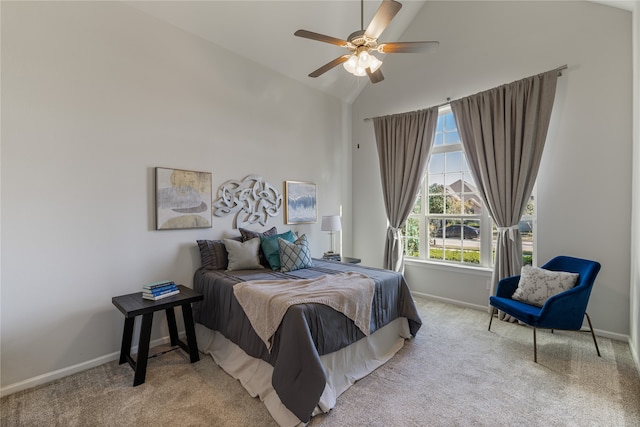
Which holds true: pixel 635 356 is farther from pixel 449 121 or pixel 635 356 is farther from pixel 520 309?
pixel 449 121

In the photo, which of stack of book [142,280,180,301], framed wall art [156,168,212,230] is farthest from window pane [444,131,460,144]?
stack of book [142,280,180,301]

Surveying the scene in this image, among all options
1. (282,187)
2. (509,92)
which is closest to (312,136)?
(282,187)

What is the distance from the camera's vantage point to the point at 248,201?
3.62 metres

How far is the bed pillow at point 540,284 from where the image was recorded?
273 cm

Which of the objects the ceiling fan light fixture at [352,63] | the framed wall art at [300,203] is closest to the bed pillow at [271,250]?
the framed wall art at [300,203]

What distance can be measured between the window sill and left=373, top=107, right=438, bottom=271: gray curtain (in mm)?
208

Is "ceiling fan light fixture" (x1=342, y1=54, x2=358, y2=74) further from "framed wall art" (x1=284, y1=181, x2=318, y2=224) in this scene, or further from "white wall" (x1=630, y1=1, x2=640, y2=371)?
"white wall" (x1=630, y1=1, x2=640, y2=371)

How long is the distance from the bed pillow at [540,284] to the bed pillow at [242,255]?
2.72 m

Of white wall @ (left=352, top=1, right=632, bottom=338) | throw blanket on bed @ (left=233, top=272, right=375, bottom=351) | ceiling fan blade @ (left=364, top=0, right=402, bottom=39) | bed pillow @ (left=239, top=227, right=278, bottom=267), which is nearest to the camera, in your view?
ceiling fan blade @ (left=364, top=0, right=402, bottom=39)

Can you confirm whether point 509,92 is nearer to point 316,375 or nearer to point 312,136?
point 312,136

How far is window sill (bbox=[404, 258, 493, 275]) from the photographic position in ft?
12.5

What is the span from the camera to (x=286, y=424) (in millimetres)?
1759

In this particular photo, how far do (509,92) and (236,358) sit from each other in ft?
13.1

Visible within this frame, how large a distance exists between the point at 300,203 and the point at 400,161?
1628 mm
